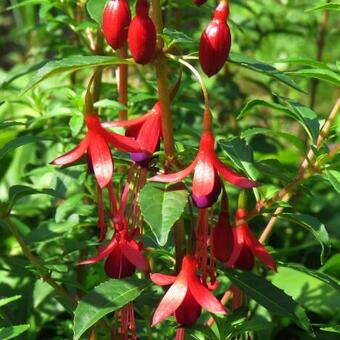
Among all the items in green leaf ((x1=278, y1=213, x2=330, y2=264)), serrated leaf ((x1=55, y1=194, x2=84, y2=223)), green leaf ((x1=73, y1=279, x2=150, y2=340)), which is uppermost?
green leaf ((x1=73, y1=279, x2=150, y2=340))

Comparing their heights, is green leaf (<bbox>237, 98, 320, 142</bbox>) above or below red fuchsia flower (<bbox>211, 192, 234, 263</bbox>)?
above

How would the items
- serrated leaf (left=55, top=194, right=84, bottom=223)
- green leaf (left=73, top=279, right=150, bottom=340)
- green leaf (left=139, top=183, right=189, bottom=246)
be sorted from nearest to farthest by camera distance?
green leaf (left=139, top=183, right=189, bottom=246), green leaf (left=73, top=279, right=150, bottom=340), serrated leaf (left=55, top=194, right=84, bottom=223)

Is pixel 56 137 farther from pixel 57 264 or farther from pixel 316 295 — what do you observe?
pixel 316 295

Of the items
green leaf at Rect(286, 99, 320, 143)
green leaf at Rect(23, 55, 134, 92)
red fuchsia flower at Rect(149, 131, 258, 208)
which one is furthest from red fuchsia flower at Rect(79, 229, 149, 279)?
green leaf at Rect(286, 99, 320, 143)

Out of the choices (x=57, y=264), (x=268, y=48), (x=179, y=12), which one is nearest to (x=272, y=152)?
(x=179, y=12)

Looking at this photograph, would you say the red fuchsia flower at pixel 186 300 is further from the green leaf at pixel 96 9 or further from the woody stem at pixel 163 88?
the green leaf at pixel 96 9

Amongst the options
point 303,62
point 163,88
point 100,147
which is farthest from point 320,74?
point 100,147

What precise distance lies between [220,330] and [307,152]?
1.23 feet

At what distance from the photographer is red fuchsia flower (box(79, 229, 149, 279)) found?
3.26 feet

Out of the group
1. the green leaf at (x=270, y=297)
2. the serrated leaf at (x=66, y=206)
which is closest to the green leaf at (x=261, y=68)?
the green leaf at (x=270, y=297)

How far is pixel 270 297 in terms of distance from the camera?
3.50ft

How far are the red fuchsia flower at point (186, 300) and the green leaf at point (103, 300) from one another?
8 cm

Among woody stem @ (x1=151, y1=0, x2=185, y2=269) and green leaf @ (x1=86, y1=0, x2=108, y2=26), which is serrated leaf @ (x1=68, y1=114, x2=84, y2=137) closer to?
green leaf @ (x1=86, y1=0, x2=108, y2=26)

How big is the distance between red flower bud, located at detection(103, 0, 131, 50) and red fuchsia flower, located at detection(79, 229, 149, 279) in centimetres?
26
